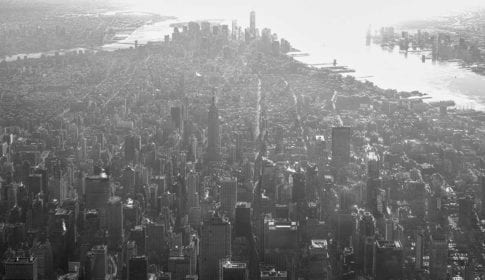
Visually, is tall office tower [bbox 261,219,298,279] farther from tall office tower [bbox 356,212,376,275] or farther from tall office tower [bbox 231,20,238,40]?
tall office tower [bbox 231,20,238,40]

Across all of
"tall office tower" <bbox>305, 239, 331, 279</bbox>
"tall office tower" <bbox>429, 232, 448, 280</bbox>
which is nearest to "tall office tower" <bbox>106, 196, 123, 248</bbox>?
"tall office tower" <bbox>305, 239, 331, 279</bbox>

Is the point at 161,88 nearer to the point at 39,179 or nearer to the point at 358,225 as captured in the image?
the point at 39,179

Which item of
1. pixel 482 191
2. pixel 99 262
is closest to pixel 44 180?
pixel 99 262

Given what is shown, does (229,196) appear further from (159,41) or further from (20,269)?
(159,41)

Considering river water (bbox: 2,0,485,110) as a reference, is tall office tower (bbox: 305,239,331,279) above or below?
below

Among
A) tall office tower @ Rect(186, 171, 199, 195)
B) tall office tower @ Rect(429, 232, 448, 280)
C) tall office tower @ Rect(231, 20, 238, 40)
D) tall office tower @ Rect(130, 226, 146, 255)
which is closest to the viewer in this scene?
tall office tower @ Rect(429, 232, 448, 280)

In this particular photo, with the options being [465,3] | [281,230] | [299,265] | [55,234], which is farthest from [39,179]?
[465,3]
